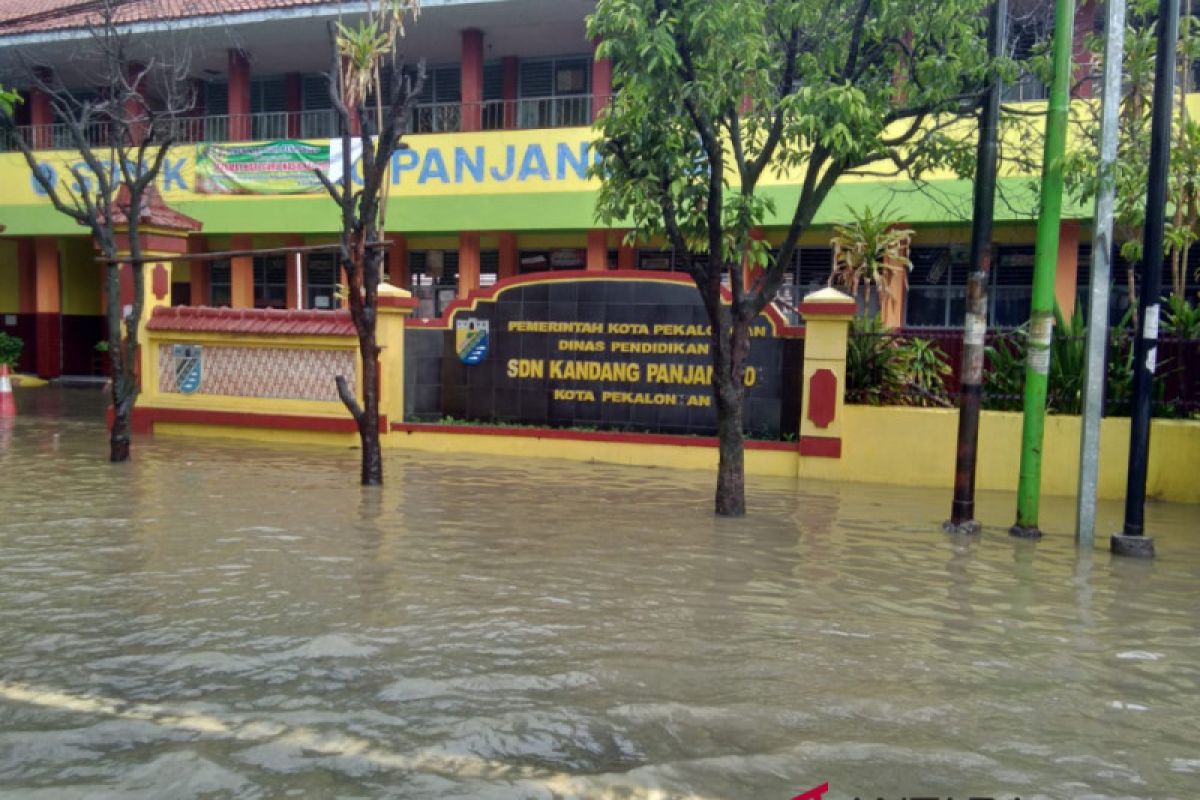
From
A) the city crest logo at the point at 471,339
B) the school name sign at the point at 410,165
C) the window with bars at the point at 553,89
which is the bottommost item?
the city crest logo at the point at 471,339

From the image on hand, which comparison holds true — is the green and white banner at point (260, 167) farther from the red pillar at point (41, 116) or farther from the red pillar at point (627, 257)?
the red pillar at point (627, 257)

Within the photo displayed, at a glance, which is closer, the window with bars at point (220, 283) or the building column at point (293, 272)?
the building column at point (293, 272)

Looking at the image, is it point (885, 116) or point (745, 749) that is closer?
point (745, 749)

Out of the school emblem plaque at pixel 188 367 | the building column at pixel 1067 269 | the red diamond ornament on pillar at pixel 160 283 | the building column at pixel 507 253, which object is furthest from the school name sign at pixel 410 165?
the building column at pixel 1067 269

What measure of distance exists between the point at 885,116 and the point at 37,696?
737cm

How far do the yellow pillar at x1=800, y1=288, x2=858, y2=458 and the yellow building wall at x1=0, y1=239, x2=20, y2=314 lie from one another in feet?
73.8

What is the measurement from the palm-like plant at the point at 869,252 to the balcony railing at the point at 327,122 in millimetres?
5921

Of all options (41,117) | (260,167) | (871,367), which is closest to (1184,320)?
(871,367)

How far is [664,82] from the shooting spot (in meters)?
8.27

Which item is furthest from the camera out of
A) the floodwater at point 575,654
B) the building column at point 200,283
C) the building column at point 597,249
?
the building column at point 200,283

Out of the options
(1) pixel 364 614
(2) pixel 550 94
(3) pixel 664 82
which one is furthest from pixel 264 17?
(1) pixel 364 614

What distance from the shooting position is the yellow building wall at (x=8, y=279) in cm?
2583

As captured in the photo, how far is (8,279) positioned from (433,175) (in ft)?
45.3

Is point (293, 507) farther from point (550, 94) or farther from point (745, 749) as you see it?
point (550, 94)
